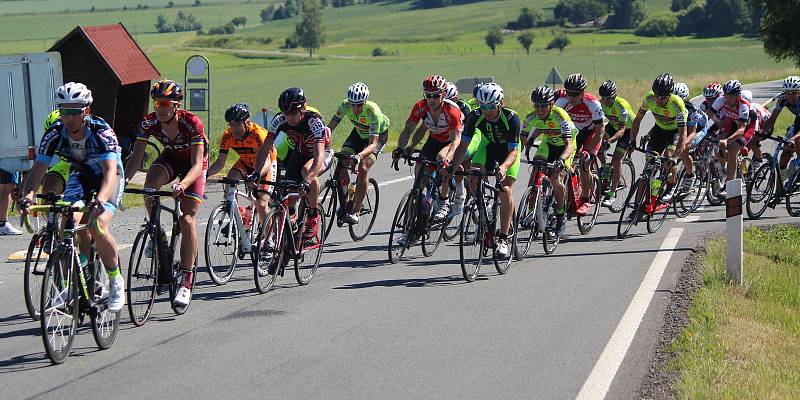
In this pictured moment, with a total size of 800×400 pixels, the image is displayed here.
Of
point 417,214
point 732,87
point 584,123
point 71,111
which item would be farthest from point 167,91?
point 732,87

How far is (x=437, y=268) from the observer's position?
1190cm

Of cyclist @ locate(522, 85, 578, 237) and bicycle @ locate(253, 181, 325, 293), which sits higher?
cyclist @ locate(522, 85, 578, 237)

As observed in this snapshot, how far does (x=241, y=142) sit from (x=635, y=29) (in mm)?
153010

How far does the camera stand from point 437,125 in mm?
13148

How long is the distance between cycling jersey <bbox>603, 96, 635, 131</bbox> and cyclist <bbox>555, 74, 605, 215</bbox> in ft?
4.78

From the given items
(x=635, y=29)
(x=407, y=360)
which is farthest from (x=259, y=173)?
(x=635, y=29)

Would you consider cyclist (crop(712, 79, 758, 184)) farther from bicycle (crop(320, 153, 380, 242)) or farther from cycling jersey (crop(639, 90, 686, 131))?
bicycle (crop(320, 153, 380, 242))

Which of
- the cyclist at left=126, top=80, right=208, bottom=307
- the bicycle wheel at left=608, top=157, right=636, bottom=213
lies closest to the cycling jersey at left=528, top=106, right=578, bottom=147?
the bicycle wheel at left=608, top=157, right=636, bottom=213

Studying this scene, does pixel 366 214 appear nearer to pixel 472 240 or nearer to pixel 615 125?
pixel 472 240

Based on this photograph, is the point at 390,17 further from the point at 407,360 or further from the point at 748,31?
the point at 407,360

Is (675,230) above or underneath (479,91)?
underneath

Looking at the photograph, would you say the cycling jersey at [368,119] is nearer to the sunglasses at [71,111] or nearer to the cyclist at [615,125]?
the cyclist at [615,125]

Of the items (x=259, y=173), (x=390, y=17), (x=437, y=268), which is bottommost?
(x=390, y=17)

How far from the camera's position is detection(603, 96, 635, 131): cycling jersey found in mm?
15969
